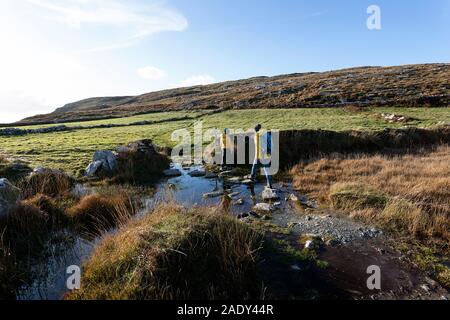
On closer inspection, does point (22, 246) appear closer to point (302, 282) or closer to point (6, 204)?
point (6, 204)

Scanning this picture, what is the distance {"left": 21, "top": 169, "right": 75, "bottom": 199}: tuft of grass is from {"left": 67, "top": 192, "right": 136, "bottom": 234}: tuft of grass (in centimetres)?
217

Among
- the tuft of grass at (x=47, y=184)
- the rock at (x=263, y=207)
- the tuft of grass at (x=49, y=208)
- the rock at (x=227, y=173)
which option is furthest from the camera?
the rock at (x=227, y=173)

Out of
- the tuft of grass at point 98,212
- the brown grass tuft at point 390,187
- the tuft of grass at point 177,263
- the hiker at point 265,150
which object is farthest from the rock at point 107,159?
the brown grass tuft at point 390,187

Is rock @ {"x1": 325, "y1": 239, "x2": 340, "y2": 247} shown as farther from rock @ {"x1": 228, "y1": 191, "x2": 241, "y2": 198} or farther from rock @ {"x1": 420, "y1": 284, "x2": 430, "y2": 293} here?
rock @ {"x1": 228, "y1": 191, "x2": 241, "y2": 198}

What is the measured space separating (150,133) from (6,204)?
23.6m

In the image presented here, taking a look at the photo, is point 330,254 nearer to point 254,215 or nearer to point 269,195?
point 254,215

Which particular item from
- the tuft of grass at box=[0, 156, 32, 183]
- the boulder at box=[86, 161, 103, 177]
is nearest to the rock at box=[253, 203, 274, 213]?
the boulder at box=[86, 161, 103, 177]

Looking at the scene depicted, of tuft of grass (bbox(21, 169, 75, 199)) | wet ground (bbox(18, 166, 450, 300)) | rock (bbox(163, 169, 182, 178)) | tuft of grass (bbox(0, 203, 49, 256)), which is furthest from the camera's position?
rock (bbox(163, 169, 182, 178))

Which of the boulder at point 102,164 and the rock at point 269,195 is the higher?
the boulder at point 102,164

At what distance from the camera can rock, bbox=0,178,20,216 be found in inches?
400

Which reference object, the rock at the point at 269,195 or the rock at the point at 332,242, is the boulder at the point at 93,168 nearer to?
the rock at the point at 269,195

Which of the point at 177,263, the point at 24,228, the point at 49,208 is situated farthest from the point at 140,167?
the point at 177,263

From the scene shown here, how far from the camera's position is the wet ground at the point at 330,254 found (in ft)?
22.7

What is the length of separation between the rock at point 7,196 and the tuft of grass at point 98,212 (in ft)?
6.21
